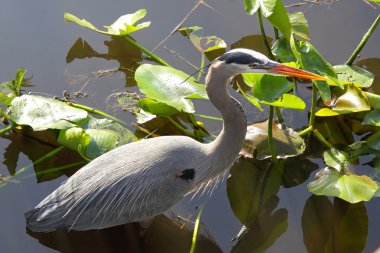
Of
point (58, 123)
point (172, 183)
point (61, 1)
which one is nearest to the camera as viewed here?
point (172, 183)

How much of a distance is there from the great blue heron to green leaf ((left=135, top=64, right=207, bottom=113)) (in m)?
0.27

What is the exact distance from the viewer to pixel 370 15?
11.4 ft

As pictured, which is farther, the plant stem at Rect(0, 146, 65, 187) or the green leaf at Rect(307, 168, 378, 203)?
the plant stem at Rect(0, 146, 65, 187)

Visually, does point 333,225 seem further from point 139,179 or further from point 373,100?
point 139,179

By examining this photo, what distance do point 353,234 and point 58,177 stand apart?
141 centimetres

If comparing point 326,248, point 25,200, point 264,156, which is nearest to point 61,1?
point 25,200

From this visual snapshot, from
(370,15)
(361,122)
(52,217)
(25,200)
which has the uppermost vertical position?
(370,15)

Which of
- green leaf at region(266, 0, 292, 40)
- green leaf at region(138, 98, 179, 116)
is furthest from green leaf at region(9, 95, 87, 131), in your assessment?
green leaf at region(266, 0, 292, 40)

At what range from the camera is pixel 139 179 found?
2.29 meters

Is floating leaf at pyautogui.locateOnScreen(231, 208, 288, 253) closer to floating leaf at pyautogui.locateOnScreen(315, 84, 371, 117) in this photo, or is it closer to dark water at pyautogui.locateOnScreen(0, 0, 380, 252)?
dark water at pyautogui.locateOnScreen(0, 0, 380, 252)

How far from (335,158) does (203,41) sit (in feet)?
3.65

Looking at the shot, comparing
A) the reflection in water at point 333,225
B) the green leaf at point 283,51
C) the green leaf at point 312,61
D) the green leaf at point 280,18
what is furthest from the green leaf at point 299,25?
the reflection in water at point 333,225

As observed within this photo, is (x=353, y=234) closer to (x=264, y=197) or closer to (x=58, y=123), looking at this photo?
(x=264, y=197)

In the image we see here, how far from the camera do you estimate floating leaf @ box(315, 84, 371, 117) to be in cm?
261
